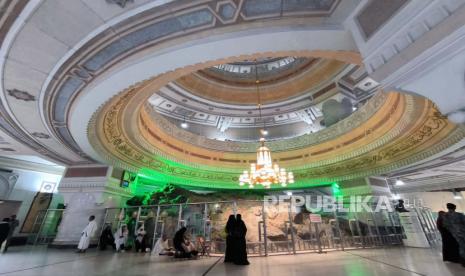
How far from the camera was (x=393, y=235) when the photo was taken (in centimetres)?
696

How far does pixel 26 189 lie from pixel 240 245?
11075mm

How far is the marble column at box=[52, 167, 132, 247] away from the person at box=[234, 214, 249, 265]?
571cm

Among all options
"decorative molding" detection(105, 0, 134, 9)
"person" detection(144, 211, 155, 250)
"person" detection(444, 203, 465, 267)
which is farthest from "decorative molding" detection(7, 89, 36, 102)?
"person" detection(444, 203, 465, 267)

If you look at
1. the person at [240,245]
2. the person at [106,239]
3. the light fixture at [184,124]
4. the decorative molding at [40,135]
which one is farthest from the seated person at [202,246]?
the light fixture at [184,124]

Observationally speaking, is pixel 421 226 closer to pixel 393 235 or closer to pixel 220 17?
pixel 393 235

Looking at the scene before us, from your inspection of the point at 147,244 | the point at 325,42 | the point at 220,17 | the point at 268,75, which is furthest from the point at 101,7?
the point at 268,75

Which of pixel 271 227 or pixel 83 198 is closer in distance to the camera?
pixel 271 227

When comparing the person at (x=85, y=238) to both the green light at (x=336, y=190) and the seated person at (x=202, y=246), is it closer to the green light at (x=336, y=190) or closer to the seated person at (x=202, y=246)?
the seated person at (x=202, y=246)

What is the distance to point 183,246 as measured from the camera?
4871 mm

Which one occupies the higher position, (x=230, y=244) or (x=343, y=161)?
(x=343, y=161)

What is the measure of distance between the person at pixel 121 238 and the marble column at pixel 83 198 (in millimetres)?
1267

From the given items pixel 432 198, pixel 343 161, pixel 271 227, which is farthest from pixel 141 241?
pixel 432 198

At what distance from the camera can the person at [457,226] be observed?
349 centimetres

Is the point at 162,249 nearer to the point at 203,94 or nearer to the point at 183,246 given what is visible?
the point at 183,246
